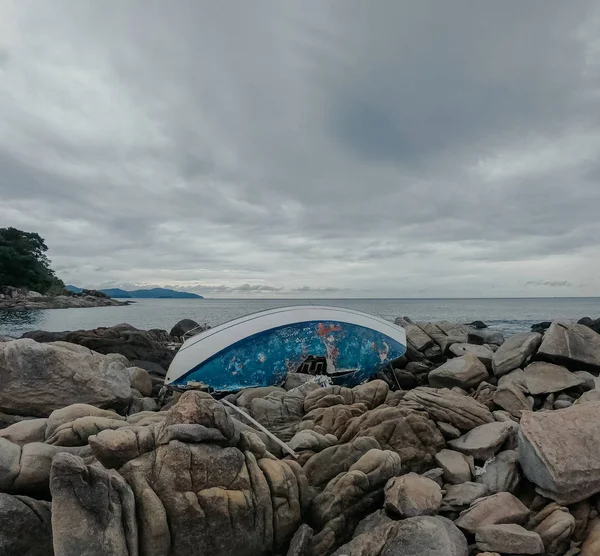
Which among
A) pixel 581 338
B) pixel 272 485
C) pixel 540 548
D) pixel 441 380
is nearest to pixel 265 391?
pixel 441 380

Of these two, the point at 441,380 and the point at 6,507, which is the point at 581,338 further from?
the point at 6,507

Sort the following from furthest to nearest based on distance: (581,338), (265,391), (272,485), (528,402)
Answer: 1. (581,338)
2. (265,391)
3. (528,402)
4. (272,485)

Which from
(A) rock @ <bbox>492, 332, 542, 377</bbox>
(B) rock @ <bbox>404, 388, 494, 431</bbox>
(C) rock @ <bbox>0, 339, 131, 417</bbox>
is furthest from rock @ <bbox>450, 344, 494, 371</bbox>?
(C) rock @ <bbox>0, 339, 131, 417</bbox>

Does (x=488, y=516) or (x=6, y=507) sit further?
(x=488, y=516)

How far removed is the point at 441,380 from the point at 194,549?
7874mm

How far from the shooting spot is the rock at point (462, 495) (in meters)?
5.88

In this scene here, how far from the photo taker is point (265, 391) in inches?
418

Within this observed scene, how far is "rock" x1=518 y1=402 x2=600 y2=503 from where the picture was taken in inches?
231

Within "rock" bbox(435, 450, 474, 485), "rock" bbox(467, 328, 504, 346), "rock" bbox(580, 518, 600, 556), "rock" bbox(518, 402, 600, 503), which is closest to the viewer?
"rock" bbox(580, 518, 600, 556)

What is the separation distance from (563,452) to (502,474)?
0.86 metres

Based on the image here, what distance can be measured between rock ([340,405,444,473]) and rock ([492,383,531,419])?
266 cm

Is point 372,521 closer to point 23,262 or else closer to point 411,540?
point 411,540

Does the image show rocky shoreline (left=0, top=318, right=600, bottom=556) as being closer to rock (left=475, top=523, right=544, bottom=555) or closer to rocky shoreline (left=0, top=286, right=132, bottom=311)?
rock (left=475, top=523, right=544, bottom=555)

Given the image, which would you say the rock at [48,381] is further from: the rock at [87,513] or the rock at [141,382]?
the rock at [87,513]
